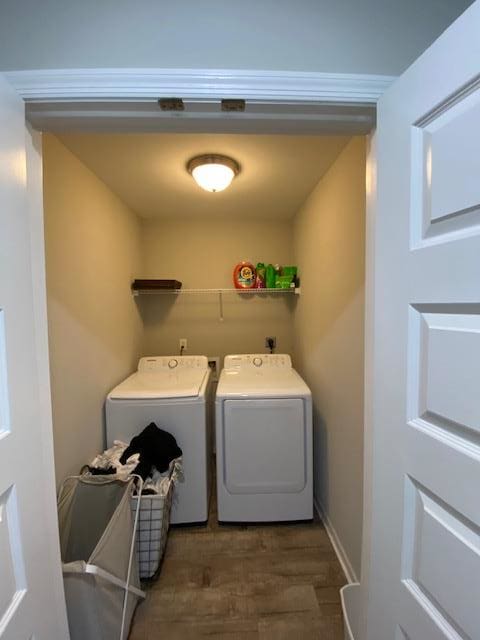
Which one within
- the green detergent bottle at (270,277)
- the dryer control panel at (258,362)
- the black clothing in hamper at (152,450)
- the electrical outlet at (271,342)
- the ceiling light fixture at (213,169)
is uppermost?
the ceiling light fixture at (213,169)

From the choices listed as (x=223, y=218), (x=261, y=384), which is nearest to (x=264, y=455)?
(x=261, y=384)

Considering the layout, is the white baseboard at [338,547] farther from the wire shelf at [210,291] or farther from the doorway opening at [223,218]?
the wire shelf at [210,291]

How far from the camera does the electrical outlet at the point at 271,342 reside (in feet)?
9.55

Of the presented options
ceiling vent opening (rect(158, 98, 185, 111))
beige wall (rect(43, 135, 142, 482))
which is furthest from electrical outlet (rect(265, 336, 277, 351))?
ceiling vent opening (rect(158, 98, 185, 111))

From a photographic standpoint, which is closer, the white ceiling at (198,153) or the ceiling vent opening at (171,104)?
the ceiling vent opening at (171,104)

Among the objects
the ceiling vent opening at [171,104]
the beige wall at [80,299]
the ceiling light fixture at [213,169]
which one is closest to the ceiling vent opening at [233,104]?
the ceiling vent opening at [171,104]

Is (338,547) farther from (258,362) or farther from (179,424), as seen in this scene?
(258,362)

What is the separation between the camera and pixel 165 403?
6.21 ft

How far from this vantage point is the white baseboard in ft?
5.02

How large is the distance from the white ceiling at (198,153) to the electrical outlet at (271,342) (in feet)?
4.02

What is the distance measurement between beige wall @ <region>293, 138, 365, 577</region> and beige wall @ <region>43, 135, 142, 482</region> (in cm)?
149

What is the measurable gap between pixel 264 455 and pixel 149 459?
29.2 inches

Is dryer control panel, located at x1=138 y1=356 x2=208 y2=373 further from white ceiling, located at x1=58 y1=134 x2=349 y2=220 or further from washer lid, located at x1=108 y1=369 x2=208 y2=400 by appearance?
white ceiling, located at x1=58 y1=134 x2=349 y2=220

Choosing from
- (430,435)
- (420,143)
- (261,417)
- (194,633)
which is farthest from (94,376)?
(420,143)
